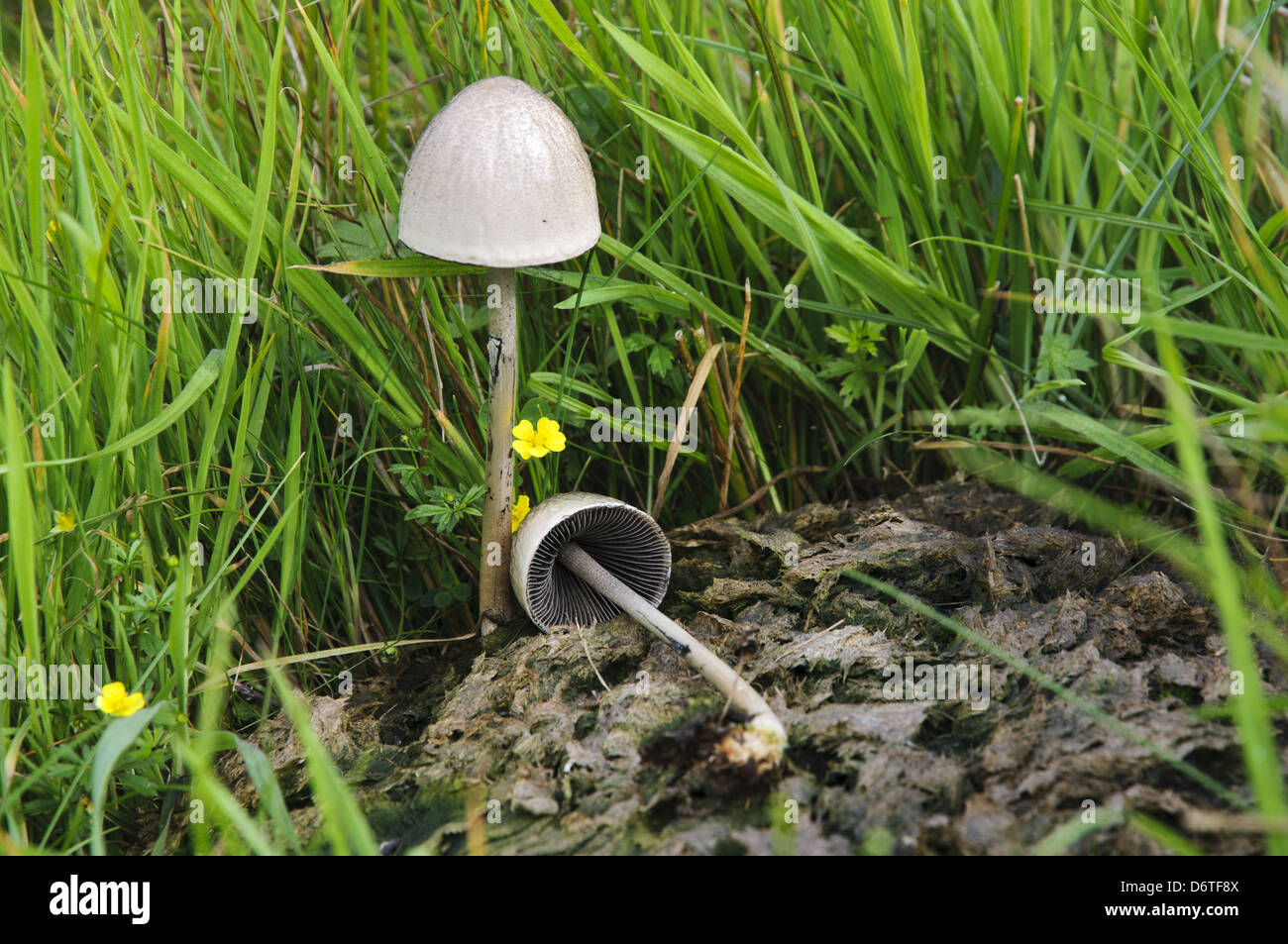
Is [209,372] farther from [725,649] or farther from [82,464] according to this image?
[725,649]

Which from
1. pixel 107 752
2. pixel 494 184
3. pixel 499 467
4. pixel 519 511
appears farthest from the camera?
pixel 519 511

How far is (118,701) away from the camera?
1.71 meters

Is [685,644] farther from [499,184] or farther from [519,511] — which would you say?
[499,184]

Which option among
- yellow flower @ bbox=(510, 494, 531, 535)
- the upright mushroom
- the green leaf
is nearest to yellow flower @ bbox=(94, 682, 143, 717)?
the green leaf

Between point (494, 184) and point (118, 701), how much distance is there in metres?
1.20

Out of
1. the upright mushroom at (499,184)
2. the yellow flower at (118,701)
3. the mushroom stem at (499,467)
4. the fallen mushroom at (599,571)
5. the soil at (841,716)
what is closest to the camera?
the soil at (841,716)

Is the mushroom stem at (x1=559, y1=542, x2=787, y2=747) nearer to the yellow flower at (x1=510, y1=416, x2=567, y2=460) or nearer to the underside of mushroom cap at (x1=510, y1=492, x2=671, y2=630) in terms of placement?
the underside of mushroom cap at (x1=510, y1=492, x2=671, y2=630)

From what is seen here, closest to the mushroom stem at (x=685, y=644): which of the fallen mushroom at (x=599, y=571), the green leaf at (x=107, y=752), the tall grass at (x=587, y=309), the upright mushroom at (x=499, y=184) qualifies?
the fallen mushroom at (x=599, y=571)

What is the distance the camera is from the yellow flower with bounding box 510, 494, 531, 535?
7.63 feet

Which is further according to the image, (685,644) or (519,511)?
(519,511)

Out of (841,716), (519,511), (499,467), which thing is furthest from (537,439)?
(841,716)

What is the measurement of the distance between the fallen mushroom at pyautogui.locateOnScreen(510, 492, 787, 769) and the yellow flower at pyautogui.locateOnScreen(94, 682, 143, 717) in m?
0.82

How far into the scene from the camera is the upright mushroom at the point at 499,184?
182 cm

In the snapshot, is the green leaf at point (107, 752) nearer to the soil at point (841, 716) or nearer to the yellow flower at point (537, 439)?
the soil at point (841, 716)
